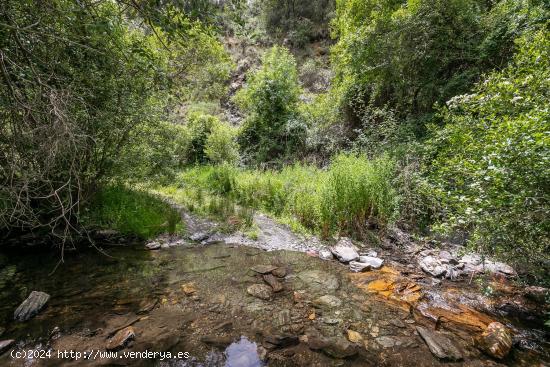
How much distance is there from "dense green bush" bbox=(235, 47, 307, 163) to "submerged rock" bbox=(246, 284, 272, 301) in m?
9.42

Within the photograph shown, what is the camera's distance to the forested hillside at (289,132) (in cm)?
261

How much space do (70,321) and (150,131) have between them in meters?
4.22

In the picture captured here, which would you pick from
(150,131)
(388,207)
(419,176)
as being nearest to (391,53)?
(419,176)

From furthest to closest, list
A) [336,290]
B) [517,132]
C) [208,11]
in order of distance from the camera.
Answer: [336,290] → [517,132] → [208,11]

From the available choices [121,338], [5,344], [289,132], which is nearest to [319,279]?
[121,338]

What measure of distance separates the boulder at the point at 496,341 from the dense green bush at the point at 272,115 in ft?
34.6

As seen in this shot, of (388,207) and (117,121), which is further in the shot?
(388,207)

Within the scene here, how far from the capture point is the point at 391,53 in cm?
940

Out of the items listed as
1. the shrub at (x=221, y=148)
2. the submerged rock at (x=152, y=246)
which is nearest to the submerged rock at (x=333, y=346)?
the submerged rock at (x=152, y=246)

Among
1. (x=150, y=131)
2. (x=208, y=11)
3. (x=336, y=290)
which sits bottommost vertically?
(x=336, y=290)

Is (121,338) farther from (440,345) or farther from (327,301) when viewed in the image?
(440,345)

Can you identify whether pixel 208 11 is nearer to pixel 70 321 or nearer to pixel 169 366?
pixel 169 366

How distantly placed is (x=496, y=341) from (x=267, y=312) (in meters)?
2.75

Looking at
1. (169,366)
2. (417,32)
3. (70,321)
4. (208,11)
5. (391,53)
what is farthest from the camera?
(391,53)
